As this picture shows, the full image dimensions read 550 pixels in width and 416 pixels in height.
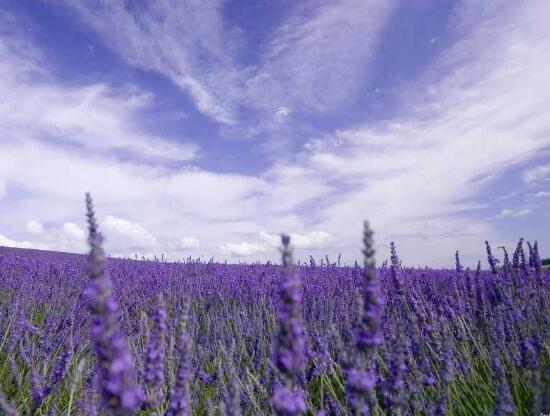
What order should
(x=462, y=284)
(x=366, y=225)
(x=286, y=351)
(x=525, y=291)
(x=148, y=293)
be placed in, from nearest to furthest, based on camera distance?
(x=286, y=351)
(x=366, y=225)
(x=525, y=291)
(x=462, y=284)
(x=148, y=293)

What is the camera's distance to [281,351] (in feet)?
3.57

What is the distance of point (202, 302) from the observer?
21.4 feet

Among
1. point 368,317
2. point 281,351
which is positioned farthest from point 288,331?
point 368,317

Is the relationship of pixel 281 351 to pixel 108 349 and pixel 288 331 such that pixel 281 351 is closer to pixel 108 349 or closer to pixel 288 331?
pixel 288 331

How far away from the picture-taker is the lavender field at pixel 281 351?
3.58ft

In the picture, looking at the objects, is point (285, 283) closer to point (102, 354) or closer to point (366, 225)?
point (366, 225)

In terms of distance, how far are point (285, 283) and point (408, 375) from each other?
6.89 feet

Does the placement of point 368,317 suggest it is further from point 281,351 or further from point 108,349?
point 108,349

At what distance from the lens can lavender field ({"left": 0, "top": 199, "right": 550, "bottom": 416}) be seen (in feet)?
3.58

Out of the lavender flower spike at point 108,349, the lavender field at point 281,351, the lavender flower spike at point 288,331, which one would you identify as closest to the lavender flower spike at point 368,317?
the lavender field at point 281,351

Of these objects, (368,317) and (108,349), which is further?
(368,317)

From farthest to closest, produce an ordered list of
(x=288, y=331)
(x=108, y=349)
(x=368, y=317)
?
(x=368, y=317), (x=288, y=331), (x=108, y=349)

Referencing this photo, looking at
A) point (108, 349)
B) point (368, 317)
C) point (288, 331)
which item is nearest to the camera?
point (108, 349)

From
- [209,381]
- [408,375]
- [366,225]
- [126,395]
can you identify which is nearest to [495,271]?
[408,375]
